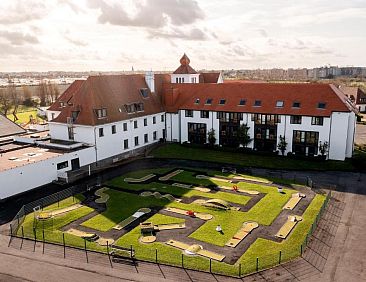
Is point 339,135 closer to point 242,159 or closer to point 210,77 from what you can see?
point 242,159

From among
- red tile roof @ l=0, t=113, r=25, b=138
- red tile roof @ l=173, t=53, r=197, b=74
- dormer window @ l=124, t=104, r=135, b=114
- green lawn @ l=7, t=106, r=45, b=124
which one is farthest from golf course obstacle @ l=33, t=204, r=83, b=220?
green lawn @ l=7, t=106, r=45, b=124

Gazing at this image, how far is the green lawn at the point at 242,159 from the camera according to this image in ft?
166

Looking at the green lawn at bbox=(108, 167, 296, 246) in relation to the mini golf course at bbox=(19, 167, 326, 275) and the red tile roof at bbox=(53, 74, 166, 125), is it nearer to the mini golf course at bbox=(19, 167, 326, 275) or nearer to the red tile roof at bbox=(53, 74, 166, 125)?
the mini golf course at bbox=(19, 167, 326, 275)

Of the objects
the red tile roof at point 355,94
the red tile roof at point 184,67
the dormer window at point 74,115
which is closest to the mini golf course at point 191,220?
the dormer window at point 74,115

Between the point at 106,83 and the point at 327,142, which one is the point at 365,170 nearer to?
the point at 327,142

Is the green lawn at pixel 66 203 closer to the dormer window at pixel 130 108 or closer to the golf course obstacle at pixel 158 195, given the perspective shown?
the golf course obstacle at pixel 158 195

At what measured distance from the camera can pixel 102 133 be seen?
171 ft

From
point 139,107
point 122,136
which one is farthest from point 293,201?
point 139,107

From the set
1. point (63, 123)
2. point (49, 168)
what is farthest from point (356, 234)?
point (63, 123)

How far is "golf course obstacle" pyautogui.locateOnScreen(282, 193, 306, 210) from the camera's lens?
1455 inches

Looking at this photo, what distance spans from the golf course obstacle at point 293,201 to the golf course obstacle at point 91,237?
18.2m

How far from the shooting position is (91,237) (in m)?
30.5

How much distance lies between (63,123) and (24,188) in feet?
47.0

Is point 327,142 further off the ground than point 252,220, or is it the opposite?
point 327,142
